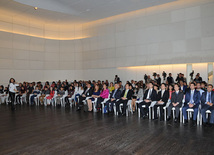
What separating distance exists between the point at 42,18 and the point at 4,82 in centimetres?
660

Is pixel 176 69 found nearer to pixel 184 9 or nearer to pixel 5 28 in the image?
pixel 184 9

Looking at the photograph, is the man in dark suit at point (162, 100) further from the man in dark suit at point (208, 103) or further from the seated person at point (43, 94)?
the seated person at point (43, 94)

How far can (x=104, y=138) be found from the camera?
13.8 feet

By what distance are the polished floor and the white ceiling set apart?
9919 mm

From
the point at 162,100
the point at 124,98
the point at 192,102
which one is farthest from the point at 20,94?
the point at 192,102

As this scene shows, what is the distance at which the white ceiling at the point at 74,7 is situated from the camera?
12648 mm

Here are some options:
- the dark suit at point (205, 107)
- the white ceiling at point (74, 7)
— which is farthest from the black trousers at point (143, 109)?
the white ceiling at point (74, 7)

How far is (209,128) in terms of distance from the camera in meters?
5.05

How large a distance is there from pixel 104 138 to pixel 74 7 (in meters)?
12.1

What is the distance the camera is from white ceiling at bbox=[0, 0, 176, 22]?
12648 mm

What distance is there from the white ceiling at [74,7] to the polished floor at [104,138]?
9.92 metres

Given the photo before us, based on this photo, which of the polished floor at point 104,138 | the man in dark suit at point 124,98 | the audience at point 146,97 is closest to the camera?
the polished floor at point 104,138

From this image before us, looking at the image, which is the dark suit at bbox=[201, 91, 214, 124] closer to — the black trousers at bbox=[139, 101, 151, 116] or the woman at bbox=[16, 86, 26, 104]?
the black trousers at bbox=[139, 101, 151, 116]

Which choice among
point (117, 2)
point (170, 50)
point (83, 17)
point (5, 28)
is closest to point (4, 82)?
point (5, 28)
